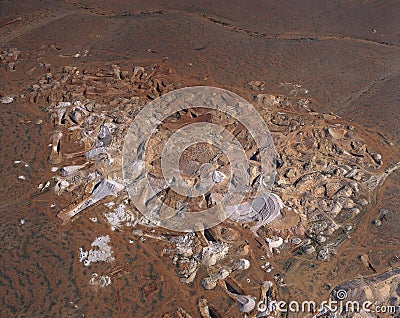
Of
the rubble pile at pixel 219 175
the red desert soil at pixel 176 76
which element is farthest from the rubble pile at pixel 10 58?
the rubble pile at pixel 219 175

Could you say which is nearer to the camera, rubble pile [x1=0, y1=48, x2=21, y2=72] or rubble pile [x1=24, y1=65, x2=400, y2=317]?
rubble pile [x1=24, y1=65, x2=400, y2=317]

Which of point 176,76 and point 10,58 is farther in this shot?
point 10,58

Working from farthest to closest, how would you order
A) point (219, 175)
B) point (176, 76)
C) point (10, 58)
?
point (10, 58) < point (176, 76) < point (219, 175)

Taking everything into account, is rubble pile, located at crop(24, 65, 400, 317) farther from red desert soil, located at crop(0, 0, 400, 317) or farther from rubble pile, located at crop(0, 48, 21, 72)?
rubble pile, located at crop(0, 48, 21, 72)

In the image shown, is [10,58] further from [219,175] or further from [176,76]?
[219,175]

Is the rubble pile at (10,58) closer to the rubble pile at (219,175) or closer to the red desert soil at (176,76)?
the red desert soil at (176,76)

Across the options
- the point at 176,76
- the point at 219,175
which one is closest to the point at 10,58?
the point at 176,76

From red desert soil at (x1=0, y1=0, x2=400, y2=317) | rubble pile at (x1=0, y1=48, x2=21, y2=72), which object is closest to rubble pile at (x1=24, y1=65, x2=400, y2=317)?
red desert soil at (x1=0, y1=0, x2=400, y2=317)

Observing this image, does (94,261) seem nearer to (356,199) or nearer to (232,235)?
(232,235)
